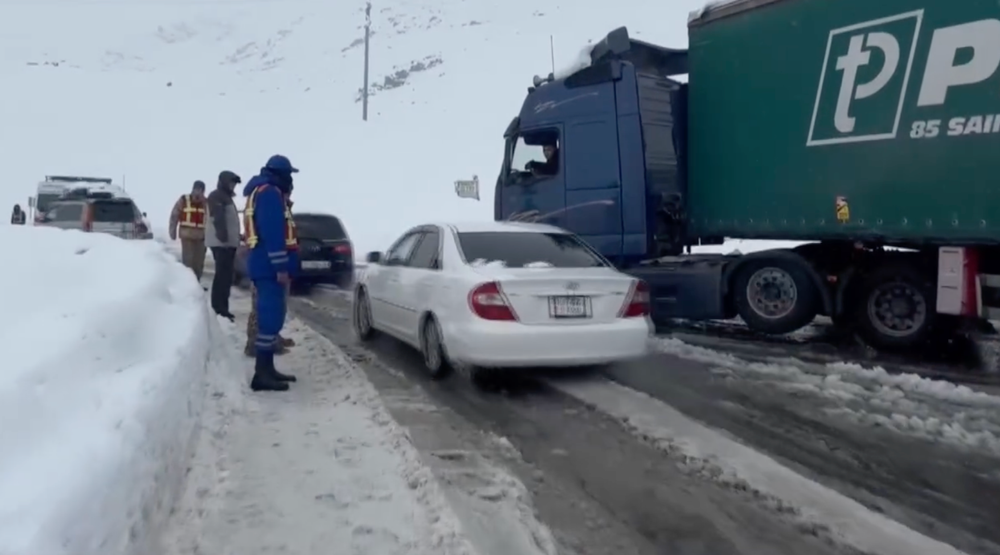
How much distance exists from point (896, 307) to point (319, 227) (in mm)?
9717

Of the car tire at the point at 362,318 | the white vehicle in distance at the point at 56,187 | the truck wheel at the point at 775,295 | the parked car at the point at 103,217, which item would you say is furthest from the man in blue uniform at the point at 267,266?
the white vehicle in distance at the point at 56,187

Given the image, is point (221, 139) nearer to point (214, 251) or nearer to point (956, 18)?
point (214, 251)

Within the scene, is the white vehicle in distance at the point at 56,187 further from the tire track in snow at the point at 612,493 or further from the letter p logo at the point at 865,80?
the letter p logo at the point at 865,80

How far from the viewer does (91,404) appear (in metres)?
3.57

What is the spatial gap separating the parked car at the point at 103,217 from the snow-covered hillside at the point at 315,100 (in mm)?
8996

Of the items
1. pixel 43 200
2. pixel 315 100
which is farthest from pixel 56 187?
pixel 315 100

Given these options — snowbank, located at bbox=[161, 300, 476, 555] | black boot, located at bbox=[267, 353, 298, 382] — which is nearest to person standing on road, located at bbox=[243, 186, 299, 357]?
black boot, located at bbox=[267, 353, 298, 382]

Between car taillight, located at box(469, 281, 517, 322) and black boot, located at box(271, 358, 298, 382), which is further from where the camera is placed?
black boot, located at box(271, 358, 298, 382)

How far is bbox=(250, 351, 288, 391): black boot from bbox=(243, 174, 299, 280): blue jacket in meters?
0.63

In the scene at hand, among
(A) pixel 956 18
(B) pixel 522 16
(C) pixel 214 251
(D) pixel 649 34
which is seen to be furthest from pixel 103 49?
(A) pixel 956 18

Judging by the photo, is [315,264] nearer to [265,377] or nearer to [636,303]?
[265,377]

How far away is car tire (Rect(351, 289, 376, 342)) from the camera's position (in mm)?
9375

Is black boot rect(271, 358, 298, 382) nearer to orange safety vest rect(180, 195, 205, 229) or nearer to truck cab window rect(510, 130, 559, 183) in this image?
truck cab window rect(510, 130, 559, 183)

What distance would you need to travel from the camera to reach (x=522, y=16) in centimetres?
6950
